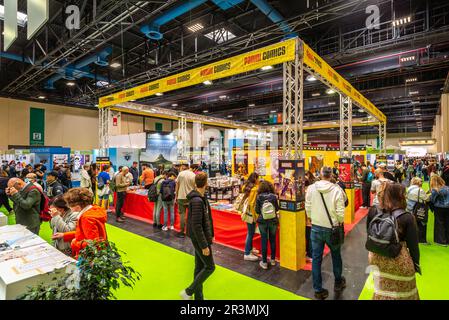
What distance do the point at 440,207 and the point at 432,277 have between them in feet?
5.34

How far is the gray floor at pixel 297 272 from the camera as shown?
3.05 metres

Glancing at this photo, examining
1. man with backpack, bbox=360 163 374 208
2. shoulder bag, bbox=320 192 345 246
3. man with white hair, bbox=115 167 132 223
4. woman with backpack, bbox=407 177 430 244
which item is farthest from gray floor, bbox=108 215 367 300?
man with backpack, bbox=360 163 374 208

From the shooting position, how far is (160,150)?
44.8ft

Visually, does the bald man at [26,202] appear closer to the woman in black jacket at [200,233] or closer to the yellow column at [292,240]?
the woman in black jacket at [200,233]

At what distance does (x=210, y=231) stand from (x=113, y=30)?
23.6ft

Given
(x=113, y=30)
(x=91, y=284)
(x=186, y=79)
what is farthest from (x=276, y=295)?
(x=113, y=30)

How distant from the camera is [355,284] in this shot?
315cm

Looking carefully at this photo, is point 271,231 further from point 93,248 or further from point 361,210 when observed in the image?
point 361,210

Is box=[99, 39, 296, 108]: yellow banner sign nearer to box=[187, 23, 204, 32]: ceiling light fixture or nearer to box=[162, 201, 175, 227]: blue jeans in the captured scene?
box=[187, 23, 204, 32]: ceiling light fixture

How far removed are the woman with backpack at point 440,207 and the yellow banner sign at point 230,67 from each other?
3433 millimetres

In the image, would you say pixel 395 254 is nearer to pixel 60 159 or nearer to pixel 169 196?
pixel 169 196

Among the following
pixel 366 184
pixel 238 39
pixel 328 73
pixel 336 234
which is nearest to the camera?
pixel 336 234

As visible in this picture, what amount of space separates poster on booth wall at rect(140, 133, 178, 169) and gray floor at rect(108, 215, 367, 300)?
847cm

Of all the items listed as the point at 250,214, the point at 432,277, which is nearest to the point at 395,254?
the point at 250,214
